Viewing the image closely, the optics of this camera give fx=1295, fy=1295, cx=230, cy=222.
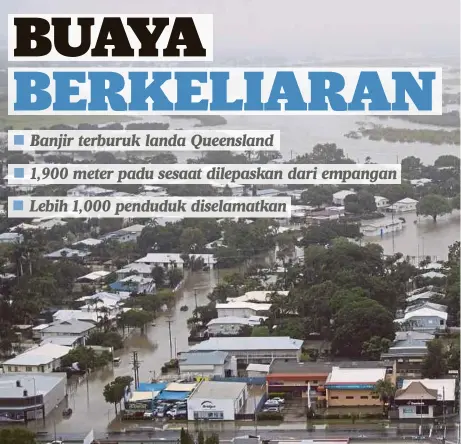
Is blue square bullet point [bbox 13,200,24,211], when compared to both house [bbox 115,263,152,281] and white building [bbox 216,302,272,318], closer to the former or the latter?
house [bbox 115,263,152,281]

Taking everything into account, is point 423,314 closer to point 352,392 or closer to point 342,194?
point 352,392

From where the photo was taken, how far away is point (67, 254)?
6660mm

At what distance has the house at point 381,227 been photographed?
23.4ft

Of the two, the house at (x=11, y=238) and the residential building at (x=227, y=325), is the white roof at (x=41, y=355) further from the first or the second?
the house at (x=11, y=238)

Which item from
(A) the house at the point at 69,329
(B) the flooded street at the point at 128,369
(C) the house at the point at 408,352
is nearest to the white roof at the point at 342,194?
(B) the flooded street at the point at 128,369

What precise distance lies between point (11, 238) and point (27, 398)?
307 cm

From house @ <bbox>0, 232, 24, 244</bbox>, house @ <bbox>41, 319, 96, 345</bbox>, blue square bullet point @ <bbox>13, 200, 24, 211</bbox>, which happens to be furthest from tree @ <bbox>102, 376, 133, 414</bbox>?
blue square bullet point @ <bbox>13, 200, 24, 211</bbox>

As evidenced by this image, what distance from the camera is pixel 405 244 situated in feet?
22.1

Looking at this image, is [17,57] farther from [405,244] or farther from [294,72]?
[405,244]

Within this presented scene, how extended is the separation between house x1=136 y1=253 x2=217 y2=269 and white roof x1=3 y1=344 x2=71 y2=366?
64.4 inches

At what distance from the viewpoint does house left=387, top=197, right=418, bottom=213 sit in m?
7.89

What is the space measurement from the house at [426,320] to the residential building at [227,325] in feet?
1.89

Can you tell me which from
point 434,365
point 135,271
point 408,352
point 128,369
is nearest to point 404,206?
point 135,271

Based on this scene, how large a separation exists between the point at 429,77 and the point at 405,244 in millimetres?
A: 2526
